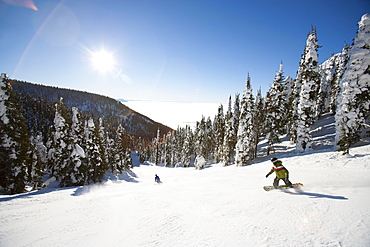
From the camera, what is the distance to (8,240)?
556cm

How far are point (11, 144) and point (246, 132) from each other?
31.4 metres

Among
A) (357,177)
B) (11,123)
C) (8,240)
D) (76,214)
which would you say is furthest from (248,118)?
(11,123)

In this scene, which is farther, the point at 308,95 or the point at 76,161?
Answer: the point at 76,161

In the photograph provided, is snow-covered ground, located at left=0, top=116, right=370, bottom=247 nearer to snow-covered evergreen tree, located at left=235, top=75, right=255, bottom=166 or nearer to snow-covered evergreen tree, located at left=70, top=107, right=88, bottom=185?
snow-covered evergreen tree, located at left=70, top=107, right=88, bottom=185

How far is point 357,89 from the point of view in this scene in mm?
17203

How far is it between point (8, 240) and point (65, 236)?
5.99 ft

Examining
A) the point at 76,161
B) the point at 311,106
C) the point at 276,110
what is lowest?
the point at 76,161

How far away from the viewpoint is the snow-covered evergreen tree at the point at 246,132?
2792cm

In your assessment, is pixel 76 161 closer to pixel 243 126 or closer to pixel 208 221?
pixel 208 221

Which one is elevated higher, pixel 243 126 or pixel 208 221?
pixel 243 126

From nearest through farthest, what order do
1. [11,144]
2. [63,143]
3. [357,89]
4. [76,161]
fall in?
[357,89]
[11,144]
[76,161]
[63,143]

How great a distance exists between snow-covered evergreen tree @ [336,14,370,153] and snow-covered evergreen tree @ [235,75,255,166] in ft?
40.1

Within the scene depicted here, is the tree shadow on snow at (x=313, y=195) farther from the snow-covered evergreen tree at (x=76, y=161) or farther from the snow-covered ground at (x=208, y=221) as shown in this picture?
the snow-covered evergreen tree at (x=76, y=161)

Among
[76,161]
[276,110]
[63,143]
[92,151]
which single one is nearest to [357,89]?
[276,110]
